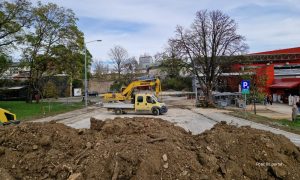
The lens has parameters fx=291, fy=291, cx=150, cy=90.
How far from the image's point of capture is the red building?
4784cm

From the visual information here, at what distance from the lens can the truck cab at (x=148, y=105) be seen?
92.3ft

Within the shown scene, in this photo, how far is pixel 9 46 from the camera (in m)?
37.8

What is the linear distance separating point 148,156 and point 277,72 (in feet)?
202

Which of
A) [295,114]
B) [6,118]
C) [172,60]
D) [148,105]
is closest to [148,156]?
[6,118]

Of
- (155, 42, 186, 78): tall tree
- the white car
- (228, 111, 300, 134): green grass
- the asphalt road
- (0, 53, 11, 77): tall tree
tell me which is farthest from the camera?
(155, 42, 186, 78): tall tree

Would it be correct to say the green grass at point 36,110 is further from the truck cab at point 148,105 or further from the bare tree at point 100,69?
the bare tree at point 100,69

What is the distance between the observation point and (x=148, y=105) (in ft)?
92.2

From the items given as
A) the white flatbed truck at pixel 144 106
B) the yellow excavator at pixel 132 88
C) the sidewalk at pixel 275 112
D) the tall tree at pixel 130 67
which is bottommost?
the sidewalk at pixel 275 112

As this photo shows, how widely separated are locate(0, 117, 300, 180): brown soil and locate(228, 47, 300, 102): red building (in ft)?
121

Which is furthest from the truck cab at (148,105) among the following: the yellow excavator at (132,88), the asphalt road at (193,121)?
the yellow excavator at (132,88)

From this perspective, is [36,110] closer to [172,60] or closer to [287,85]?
[172,60]

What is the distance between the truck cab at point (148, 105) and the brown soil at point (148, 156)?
61.7 feet

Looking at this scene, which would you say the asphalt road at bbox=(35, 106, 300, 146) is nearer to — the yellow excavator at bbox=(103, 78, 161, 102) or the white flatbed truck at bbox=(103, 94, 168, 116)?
the white flatbed truck at bbox=(103, 94, 168, 116)

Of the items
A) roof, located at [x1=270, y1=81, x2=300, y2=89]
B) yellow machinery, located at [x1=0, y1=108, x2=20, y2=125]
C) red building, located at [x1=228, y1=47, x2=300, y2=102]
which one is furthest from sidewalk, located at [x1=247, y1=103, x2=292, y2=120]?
yellow machinery, located at [x1=0, y1=108, x2=20, y2=125]
